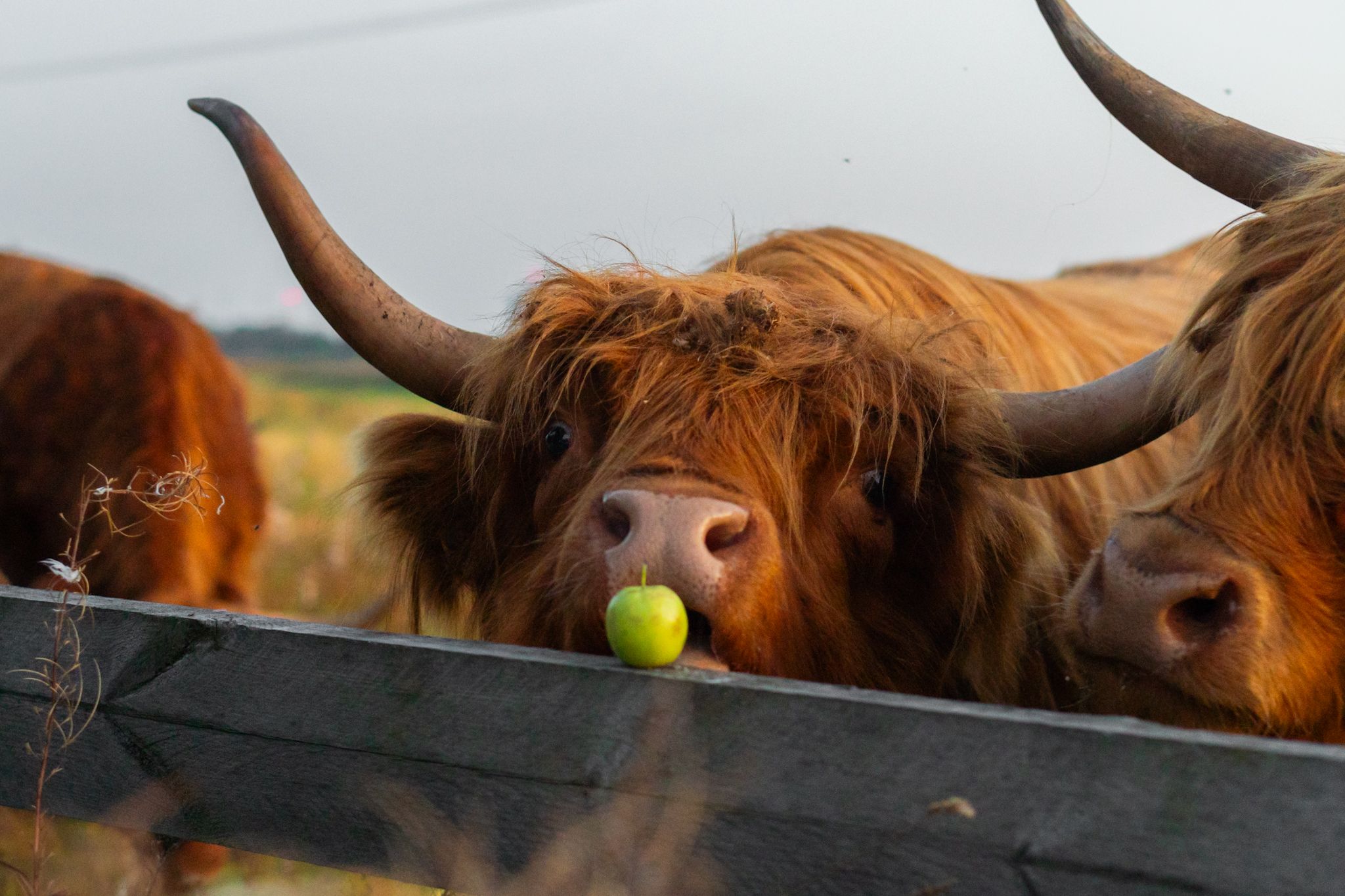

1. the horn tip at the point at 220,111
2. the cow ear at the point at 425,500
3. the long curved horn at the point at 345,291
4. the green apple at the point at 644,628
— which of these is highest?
the horn tip at the point at 220,111

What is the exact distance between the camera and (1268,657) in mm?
1698

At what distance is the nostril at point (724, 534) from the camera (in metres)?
1.89

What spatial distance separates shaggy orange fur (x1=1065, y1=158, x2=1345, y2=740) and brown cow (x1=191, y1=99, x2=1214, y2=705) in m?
0.31

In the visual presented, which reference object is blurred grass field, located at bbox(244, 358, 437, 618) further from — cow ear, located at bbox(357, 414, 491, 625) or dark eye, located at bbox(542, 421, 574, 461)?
dark eye, located at bbox(542, 421, 574, 461)

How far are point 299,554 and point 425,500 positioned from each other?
223 inches

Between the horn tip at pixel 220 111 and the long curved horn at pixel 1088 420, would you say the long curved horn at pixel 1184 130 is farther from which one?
the horn tip at pixel 220 111

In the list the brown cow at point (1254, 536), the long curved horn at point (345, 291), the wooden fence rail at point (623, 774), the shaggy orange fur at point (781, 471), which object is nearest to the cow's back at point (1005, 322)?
the shaggy orange fur at point (781, 471)

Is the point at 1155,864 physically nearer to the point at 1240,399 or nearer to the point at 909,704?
the point at 909,704

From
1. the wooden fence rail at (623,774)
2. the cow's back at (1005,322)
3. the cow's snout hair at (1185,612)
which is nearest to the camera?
the wooden fence rail at (623,774)

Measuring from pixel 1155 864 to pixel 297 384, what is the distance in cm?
1202

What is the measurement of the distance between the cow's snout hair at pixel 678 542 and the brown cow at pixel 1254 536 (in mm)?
572

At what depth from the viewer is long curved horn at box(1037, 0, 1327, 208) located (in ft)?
7.38

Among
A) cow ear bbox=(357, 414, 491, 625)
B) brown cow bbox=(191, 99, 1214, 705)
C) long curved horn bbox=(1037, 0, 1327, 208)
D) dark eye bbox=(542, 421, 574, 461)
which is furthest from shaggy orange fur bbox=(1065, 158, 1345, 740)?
cow ear bbox=(357, 414, 491, 625)

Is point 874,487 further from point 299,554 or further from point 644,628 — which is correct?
point 299,554
